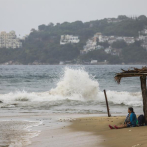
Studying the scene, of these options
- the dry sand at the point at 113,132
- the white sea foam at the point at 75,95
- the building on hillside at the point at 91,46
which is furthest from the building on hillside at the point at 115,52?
the dry sand at the point at 113,132

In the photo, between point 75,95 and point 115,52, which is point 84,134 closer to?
point 75,95

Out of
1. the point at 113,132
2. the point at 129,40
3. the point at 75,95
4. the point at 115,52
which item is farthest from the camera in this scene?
the point at 129,40

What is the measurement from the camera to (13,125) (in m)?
14.2

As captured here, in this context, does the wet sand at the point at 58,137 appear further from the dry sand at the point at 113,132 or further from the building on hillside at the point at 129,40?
the building on hillside at the point at 129,40

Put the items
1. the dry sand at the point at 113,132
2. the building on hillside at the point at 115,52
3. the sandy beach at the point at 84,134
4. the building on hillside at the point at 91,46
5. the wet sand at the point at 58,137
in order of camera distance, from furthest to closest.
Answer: the building on hillside at the point at 91,46
the building on hillside at the point at 115,52
the wet sand at the point at 58,137
the sandy beach at the point at 84,134
the dry sand at the point at 113,132

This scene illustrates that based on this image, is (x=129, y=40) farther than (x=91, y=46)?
Yes

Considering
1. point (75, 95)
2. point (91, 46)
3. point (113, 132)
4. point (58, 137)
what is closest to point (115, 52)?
point (91, 46)

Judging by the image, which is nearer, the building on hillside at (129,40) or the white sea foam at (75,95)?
the white sea foam at (75,95)

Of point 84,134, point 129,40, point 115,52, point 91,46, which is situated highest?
point 129,40

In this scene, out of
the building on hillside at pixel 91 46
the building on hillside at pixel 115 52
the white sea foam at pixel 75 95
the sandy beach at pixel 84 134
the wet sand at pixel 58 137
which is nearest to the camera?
the sandy beach at pixel 84 134

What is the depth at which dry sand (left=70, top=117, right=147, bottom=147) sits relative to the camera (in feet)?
31.5

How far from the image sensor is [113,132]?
11.5m

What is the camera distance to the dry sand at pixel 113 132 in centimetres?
961

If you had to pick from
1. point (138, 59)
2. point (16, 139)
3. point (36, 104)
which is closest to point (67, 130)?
point (16, 139)
